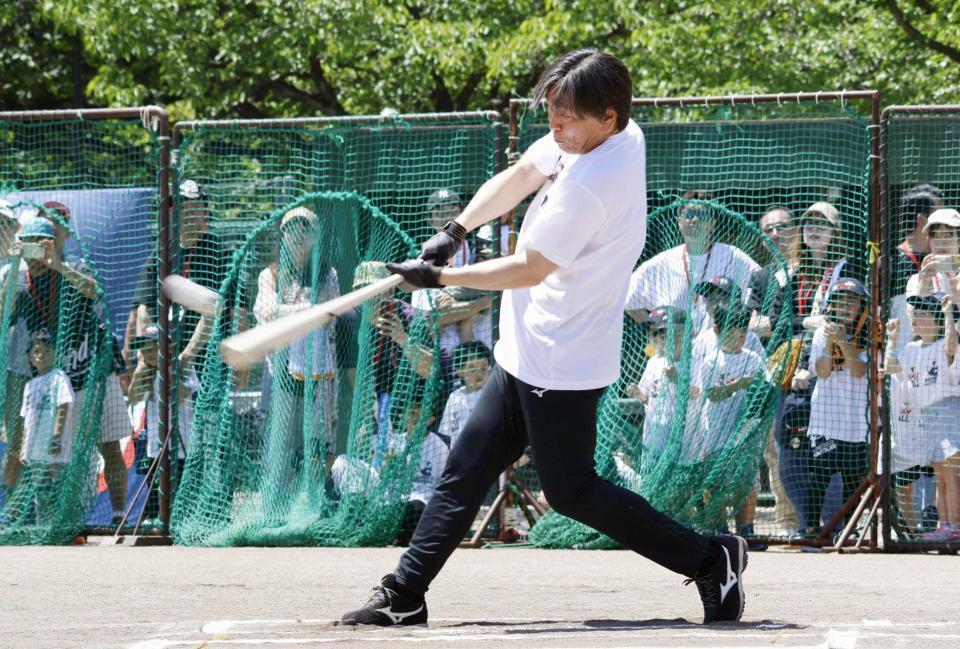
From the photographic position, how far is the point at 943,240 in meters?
7.86

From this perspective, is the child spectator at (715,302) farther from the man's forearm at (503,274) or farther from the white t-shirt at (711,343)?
the man's forearm at (503,274)

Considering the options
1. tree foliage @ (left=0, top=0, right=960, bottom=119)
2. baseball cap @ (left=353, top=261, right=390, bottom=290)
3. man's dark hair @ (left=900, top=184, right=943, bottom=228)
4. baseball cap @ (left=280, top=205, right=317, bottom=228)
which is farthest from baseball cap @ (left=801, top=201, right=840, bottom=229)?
tree foliage @ (left=0, top=0, right=960, bottom=119)

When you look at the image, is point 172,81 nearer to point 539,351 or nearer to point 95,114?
point 95,114

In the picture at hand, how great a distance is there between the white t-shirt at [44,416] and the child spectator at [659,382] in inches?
135

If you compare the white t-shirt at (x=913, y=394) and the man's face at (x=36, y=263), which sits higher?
the man's face at (x=36, y=263)

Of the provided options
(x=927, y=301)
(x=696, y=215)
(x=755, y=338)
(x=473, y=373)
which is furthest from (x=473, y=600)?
(x=927, y=301)

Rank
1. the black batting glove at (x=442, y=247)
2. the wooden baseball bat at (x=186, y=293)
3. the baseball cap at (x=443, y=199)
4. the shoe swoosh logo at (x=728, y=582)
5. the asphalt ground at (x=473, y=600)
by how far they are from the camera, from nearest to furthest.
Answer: the asphalt ground at (x=473, y=600) < the black batting glove at (x=442, y=247) < the shoe swoosh logo at (x=728, y=582) < the wooden baseball bat at (x=186, y=293) < the baseball cap at (x=443, y=199)

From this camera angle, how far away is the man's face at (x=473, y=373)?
8.21 metres

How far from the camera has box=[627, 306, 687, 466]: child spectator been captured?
25.8 ft

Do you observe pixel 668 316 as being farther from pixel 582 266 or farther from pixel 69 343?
pixel 69 343

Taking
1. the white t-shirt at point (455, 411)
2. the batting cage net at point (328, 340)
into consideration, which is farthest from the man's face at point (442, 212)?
the white t-shirt at point (455, 411)

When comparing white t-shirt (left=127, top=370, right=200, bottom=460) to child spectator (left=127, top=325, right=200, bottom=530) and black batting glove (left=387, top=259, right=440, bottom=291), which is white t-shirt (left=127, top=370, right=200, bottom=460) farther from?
black batting glove (left=387, top=259, right=440, bottom=291)

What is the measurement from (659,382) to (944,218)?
6.16ft

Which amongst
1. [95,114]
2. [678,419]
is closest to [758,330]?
[678,419]
